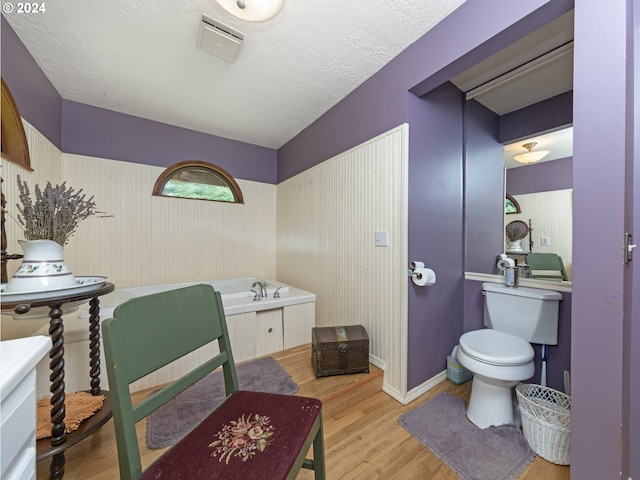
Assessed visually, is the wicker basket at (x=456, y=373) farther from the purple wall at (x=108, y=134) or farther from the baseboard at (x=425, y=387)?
the purple wall at (x=108, y=134)

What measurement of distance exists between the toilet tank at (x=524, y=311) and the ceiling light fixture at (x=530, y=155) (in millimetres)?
922

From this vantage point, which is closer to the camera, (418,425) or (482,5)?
(482,5)

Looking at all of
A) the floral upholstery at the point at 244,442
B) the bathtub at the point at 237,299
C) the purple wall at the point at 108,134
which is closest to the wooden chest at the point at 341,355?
the bathtub at the point at 237,299

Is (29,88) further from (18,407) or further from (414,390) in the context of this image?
(414,390)

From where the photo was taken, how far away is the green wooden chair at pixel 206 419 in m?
0.70

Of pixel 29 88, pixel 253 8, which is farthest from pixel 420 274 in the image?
pixel 29 88

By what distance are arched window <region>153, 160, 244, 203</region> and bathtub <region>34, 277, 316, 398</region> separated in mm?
1069

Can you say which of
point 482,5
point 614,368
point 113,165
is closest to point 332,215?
point 482,5

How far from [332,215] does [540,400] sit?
6.15ft

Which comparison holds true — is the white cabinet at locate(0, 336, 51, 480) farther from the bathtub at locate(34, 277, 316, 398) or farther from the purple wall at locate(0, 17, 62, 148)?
the purple wall at locate(0, 17, 62, 148)

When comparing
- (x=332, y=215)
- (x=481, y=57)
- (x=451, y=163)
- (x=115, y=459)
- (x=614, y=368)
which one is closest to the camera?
(x=614, y=368)

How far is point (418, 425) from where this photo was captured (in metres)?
1.42

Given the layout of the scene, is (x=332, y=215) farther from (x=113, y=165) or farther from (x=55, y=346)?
(x=113, y=165)

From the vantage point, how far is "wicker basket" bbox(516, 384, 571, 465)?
119cm
